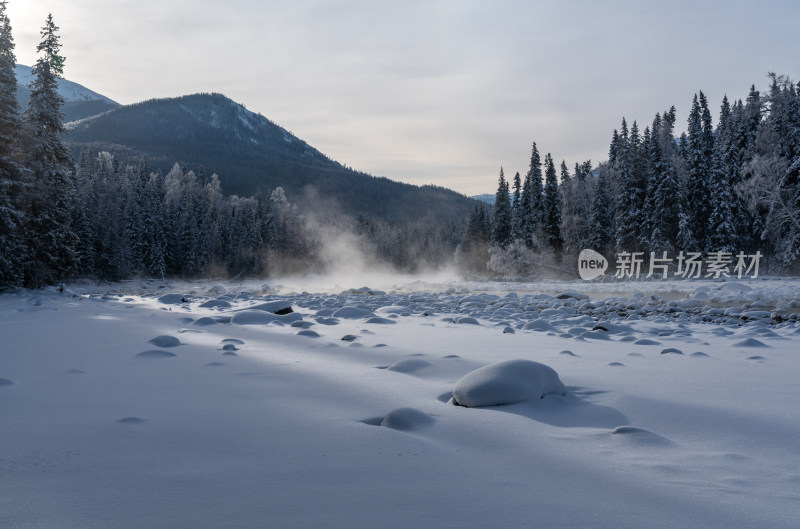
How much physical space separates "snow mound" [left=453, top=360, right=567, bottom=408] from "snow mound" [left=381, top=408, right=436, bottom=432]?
1.37 feet

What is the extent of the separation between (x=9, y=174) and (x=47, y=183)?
6.16 ft

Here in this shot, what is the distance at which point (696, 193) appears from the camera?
35.2 metres

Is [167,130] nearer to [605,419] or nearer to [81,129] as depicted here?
[81,129]

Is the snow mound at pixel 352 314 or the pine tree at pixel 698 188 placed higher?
the pine tree at pixel 698 188

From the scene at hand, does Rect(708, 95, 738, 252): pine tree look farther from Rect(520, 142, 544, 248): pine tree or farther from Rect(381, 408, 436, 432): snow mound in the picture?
Rect(381, 408, 436, 432): snow mound

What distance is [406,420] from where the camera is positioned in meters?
2.39

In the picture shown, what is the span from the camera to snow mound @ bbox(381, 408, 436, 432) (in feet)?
7.75

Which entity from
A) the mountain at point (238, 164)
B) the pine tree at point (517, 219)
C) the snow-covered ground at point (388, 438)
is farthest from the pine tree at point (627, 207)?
the mountain at point (238, 164)

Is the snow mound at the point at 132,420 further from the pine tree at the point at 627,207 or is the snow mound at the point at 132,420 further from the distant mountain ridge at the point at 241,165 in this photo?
the distant mountain ridge at the point at 241,165

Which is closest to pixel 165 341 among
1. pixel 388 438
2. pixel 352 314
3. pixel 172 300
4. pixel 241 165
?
pixel 388 438

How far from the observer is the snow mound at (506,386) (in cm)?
281

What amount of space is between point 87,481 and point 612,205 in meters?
42.6

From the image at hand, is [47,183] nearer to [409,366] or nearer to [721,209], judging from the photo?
[409,366]

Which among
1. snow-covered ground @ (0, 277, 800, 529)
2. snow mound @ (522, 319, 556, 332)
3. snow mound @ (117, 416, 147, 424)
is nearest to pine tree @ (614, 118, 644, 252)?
snow mound @ (522, 319, 556, 332)
